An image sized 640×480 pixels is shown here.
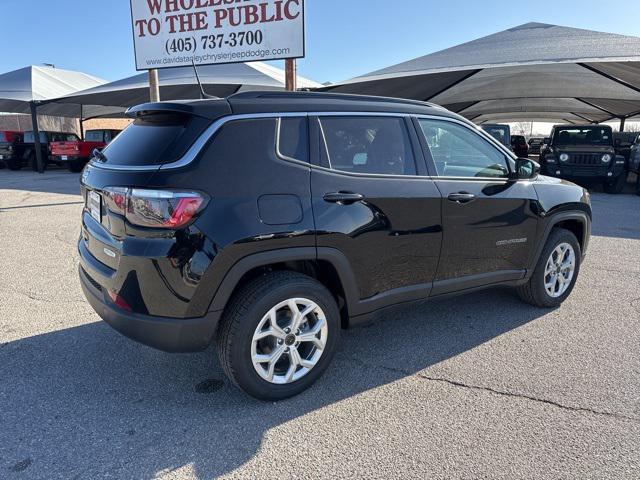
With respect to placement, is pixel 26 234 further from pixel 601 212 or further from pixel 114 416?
pixel 601 212

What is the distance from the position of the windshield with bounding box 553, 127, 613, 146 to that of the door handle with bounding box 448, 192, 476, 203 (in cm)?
1302

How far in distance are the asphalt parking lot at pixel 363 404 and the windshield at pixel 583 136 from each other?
1177 centimetres

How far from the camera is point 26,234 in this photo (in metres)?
7.47

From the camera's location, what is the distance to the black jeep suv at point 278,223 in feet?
8.30

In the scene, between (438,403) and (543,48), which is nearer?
(438,403)

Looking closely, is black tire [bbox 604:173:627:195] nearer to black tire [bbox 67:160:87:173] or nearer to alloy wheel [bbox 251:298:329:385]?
alloy wheel [bbox 251:298:329:385]

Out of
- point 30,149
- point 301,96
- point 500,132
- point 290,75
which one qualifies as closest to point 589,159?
point 500,132

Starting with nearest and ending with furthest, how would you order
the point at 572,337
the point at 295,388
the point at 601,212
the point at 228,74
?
the point at 295,388 → the point at 572,337 → the point at 601,212 → the point at 228,74

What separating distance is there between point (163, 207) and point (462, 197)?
2.19 m

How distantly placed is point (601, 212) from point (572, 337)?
26.3 feet

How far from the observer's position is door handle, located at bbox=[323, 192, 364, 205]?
2875mm

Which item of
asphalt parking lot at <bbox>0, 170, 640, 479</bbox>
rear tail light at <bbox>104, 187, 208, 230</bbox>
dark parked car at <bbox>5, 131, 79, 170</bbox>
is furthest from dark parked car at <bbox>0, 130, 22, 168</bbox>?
rear tail light at <bbox>104, 187, 208, 230</bbox>

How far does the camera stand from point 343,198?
9.58 ft

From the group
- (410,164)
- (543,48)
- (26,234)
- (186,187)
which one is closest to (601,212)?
(543,48)
